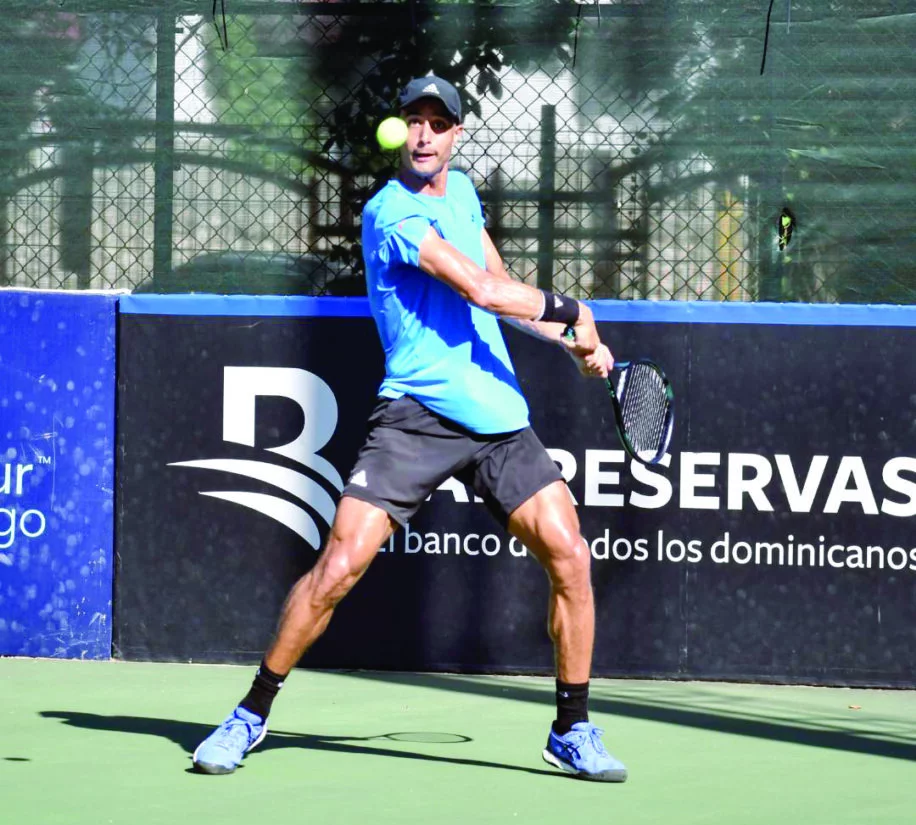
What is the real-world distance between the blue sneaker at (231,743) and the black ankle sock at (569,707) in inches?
31.1

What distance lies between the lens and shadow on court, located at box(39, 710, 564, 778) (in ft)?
15.4

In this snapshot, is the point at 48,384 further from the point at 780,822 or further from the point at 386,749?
the point at 780,822

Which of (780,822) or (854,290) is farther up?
(854,290)

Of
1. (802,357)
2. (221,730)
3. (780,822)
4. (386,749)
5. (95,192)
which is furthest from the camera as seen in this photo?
(95,192)

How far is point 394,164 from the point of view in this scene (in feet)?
20.6

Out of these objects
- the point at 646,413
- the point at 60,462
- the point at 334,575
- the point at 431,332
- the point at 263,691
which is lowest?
the point at 263,691

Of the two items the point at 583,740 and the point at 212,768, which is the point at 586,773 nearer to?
the point at 583,740

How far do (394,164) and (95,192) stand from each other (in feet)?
3.79

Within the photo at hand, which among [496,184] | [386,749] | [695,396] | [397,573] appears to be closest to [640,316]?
[695,396]

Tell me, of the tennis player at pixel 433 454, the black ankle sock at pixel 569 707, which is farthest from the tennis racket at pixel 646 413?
the black ankle sock at pixel 569 707

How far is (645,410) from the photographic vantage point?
491 cm

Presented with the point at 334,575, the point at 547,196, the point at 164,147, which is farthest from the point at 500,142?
the point at 334,575

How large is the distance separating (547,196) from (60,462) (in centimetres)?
205

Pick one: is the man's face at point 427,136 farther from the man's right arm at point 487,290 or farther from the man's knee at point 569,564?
the man's knee at point 569,564
